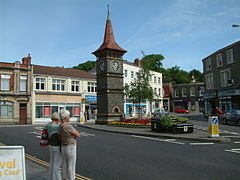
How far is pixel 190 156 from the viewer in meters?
9.09

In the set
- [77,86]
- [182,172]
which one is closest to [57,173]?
[182,172]

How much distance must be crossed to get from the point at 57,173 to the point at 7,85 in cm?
3225

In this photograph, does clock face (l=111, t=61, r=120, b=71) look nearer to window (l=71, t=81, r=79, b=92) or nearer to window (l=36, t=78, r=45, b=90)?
window (l=36, t=78, r=45, b=90)

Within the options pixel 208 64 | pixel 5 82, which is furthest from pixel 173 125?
pixel 208 64

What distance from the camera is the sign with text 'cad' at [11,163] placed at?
4.81 m

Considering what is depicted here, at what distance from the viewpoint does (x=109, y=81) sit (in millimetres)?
24469

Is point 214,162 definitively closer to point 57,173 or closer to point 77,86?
point 57,173

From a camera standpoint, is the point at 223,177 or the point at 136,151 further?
the point at 136,151

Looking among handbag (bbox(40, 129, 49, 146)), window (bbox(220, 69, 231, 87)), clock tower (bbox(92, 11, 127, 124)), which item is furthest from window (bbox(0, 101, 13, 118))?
window (bbox(220, 69, 231, 87))

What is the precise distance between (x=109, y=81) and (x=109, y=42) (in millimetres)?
4336

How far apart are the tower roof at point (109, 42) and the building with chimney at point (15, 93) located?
1520 centimetres

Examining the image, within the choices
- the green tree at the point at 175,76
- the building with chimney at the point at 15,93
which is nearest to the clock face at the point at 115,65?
the building with chimney at the point at 15,93

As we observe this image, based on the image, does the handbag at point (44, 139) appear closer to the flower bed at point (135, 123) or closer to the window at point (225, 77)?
the flower bed at point (135, 123)

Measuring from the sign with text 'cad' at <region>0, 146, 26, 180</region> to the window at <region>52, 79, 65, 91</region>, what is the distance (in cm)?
3491
